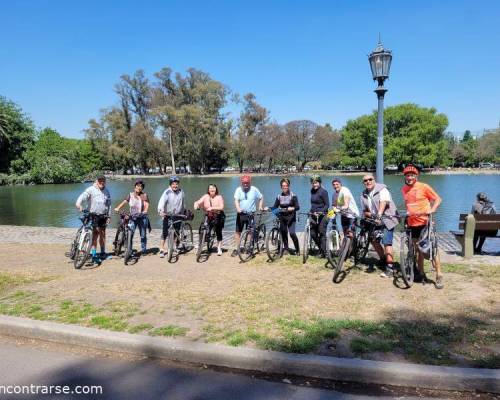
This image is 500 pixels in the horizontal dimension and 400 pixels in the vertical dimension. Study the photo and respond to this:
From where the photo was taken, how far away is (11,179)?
2195 inches

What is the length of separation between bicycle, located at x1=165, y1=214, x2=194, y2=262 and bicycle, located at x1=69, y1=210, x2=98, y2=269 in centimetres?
155

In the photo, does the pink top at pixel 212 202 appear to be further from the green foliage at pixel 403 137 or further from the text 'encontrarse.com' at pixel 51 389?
the green foliage at pixel 403 137

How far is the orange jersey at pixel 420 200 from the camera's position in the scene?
20.8 feet

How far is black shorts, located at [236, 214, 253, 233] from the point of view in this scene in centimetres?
888

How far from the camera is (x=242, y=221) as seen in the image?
9016mm

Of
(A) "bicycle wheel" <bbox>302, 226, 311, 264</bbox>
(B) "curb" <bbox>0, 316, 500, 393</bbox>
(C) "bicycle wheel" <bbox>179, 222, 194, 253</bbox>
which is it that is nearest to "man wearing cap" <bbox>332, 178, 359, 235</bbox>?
(A) "bicycle wheel" <bbox>302, 226, 311, 264</bbox>

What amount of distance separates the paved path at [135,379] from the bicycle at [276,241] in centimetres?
480

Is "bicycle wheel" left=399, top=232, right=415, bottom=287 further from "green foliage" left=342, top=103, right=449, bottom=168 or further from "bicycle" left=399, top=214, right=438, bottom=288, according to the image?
"green foliage" left=342, top=103, right=449, bottom=168

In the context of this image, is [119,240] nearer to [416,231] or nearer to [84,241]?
[84,241]

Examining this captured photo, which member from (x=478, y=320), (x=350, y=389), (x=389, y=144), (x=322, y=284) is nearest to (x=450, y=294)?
(x=478, y=320)

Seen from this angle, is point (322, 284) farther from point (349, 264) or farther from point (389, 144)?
point (389, 144)

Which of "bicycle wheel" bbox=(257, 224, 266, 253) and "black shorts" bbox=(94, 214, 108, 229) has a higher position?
"black shorts" bbox=(94, 214, 108, 229)

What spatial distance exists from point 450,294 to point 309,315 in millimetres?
2298

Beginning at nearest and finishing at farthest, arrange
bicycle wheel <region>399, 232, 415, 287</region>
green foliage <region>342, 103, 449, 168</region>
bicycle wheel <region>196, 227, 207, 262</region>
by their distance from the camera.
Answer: bicycle wheel <region>399, 232, 415, 287</region>
bicycle wheel <region>196, 227, 207, 262</region>
green foliage <region>342, 103, 449, 168</region>
